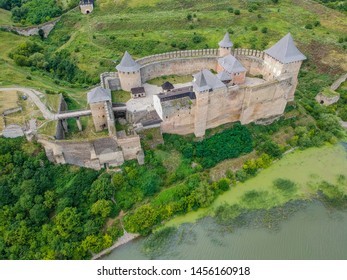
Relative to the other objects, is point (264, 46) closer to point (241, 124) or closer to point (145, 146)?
point (241, 124)

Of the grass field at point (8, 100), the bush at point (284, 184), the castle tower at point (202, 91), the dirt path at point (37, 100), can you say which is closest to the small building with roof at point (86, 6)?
the dirt path at point (37, 100)

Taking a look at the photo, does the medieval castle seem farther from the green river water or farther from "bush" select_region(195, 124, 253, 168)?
the green river water

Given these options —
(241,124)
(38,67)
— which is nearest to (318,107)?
(241,124)

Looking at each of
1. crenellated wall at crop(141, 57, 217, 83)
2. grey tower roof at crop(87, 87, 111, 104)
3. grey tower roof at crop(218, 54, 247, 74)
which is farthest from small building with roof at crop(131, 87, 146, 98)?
grey tower roof at crop(218, 54, 247, 74)

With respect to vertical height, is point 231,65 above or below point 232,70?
above

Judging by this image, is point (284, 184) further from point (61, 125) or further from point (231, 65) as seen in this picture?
point (61, 125)

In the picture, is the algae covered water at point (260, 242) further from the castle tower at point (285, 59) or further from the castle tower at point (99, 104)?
the castle tower at point (285, 59)

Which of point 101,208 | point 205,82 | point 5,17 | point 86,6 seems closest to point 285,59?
point 205,82
